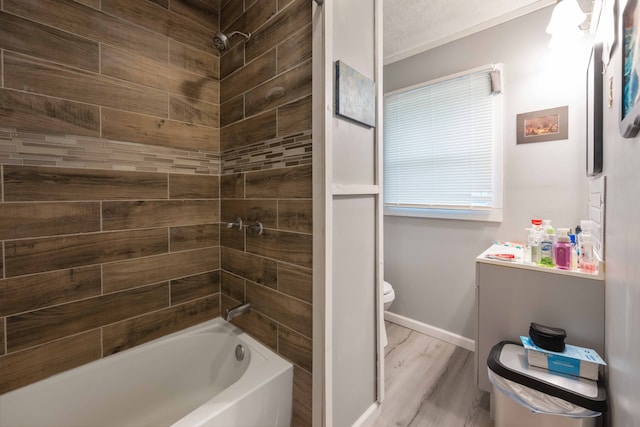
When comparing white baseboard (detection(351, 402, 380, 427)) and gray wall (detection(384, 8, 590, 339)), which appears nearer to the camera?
white baseboard (detection(351, 402, 380, 427))

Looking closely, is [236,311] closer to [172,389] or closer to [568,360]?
[172,389]

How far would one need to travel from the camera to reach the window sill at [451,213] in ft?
6.66

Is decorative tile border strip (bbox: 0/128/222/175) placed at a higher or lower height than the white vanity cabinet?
higher

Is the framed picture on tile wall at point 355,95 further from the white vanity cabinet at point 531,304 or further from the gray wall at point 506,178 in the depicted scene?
the gray wall at point 506,178

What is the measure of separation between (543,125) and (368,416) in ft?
6.93

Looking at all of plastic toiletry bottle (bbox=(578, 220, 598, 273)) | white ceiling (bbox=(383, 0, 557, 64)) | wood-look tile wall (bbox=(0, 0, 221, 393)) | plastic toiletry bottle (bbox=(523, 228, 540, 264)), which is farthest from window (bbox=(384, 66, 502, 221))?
wood-look tile wall (bbox=(0, 0, 221, 393))

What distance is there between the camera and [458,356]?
2066mm

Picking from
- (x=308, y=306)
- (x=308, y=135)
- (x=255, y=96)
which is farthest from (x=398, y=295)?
(x=255, y=96)

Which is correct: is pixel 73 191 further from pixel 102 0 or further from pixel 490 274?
pixel 490 274

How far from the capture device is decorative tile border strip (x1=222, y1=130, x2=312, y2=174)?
1.25 metres

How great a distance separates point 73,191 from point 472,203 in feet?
8.09

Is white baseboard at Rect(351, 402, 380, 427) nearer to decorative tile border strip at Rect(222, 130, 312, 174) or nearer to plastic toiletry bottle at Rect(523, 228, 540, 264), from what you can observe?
plastic toiletry bottle at Rect(523, 228, 540, 264)

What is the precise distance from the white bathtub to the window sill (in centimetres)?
165

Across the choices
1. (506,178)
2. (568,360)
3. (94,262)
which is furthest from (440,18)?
(94,262)
